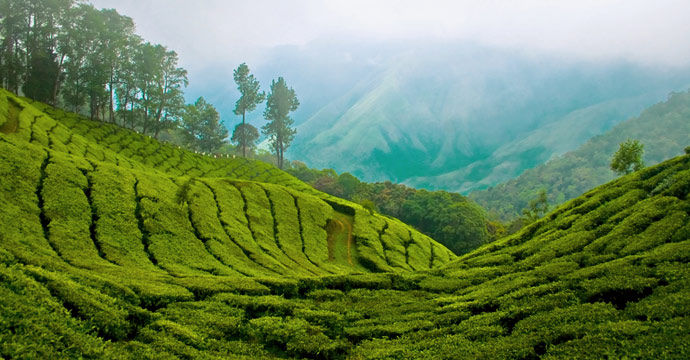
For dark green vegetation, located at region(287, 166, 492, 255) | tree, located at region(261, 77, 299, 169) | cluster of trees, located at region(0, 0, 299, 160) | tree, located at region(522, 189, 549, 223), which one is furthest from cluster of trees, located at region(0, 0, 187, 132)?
tree, located at region(522, 189, 549, 223)

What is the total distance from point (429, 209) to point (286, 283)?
61.7 metres

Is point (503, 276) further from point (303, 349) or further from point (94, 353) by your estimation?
point (94, 353)

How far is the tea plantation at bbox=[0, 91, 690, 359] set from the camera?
31.8ft

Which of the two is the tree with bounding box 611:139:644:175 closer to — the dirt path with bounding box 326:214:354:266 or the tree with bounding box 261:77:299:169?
the dirt path with bounding box 326:214:354:266

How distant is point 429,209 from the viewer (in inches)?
2940

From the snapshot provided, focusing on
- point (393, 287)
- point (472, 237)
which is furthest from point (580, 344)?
point (472, 237)

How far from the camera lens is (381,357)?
10789 millimetres

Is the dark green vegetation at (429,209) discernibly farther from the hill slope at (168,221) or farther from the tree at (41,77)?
the tree at (41,77)

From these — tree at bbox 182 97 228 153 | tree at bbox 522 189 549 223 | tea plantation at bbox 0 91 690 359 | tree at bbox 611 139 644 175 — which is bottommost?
tea plantation at bbox 0 91 690 359

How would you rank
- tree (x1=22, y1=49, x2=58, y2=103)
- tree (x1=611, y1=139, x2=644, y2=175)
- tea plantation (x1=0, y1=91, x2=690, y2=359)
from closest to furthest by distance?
tea plantation (x1=0, y1=91, x2=690, y2=359) → tree (x1=611, y1=139, x2=644, y2=175) → tree (x1=22, y1=49, x2=58, y2=103)

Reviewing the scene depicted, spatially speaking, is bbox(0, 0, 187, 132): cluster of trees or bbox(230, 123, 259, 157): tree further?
bbox(230, 123, 259, 157): tree

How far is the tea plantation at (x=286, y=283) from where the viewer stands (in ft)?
31.8

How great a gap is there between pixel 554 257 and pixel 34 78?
70273mm

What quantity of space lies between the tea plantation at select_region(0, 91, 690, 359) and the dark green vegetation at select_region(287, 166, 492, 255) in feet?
127
